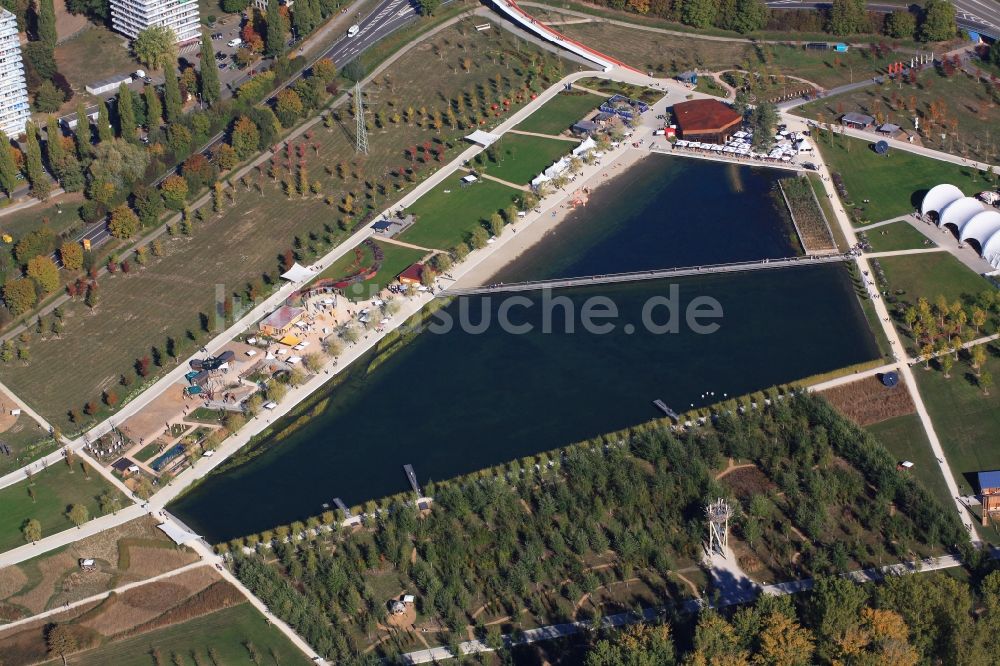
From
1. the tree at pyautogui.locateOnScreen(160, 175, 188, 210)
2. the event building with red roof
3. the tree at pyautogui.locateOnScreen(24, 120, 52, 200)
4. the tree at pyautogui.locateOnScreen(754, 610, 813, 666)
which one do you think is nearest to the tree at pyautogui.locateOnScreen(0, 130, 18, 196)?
the tree at pyautogui.locateOnScreen(24, 120, 52, 200)

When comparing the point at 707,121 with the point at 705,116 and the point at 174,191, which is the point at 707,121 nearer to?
the point at 705,116

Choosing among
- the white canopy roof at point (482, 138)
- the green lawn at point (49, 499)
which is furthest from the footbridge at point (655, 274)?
the green lawn at point (49, 499)

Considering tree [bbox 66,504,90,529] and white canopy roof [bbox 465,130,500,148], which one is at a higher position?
white canopy roof [bbox 465,130,500,148]

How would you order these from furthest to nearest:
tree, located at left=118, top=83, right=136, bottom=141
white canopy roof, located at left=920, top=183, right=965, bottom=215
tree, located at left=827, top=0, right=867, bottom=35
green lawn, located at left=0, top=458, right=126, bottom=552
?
tree, located at left=827, top=0, right=867, bottom=35
tree, located at left=118, top=83, right=136, bottom=141
white canopy roof, located at left=920, top=183, right=965, bottom=215
green lawn, located at left=0, top=458, right=126, bottom=552

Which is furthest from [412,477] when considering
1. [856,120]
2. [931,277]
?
[856,120]

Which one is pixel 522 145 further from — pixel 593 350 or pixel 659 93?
pixel 593 350

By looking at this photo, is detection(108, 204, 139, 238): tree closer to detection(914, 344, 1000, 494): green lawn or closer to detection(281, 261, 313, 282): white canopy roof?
detection(281, 261, 313, 282): white canopy roof
